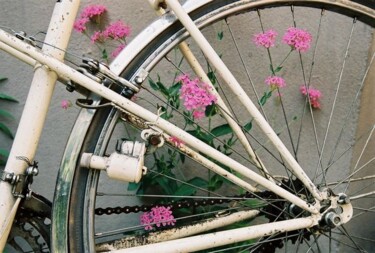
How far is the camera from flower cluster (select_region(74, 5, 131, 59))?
76.5 inches

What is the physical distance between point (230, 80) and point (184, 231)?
528 mm

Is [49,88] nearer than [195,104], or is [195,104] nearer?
[49,88]

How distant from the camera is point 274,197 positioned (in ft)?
5.56

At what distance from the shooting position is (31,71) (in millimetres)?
2086

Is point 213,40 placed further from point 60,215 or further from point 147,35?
point 60,215

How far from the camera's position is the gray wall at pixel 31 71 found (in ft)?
6.70

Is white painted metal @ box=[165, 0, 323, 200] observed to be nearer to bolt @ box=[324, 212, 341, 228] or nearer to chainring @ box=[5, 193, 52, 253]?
bolt @ box=[324, 212, 341, 228]

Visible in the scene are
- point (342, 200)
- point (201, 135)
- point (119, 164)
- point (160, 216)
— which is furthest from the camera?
point (201, 135)

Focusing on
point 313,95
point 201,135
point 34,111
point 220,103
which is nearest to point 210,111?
point 201,135

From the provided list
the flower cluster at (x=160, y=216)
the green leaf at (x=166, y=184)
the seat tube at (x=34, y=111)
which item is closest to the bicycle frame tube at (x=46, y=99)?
the seat tube at (x=34, y=111)

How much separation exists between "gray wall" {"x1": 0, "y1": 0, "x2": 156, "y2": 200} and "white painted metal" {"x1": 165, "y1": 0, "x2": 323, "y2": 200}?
704 millimetres

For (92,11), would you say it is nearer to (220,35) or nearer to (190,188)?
(220,35)

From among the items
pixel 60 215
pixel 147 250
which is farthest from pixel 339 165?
pixel 60 215

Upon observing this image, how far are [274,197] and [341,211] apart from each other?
22cm
